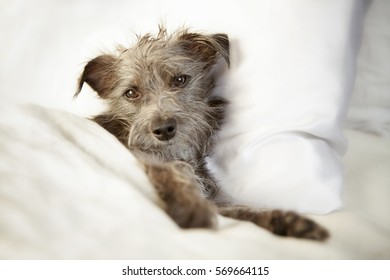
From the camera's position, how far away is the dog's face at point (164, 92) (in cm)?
109

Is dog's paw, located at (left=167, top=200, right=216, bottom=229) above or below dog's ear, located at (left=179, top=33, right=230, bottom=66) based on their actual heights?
below

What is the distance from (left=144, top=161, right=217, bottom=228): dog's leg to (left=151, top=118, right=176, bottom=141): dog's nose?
0.07 m

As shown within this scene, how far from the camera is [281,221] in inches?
38.0

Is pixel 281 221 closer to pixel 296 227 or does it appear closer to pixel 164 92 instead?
pixel 296 227

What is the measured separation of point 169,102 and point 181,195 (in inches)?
9.8

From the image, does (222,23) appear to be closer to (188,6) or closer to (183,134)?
(188,6)

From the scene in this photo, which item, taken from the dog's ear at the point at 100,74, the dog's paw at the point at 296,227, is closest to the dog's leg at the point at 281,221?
the dog's paw at the point at 296,227

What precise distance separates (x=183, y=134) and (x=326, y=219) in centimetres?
38

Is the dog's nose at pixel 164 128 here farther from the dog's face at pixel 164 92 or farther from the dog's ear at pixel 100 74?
the dog's ear at pixel 100 74

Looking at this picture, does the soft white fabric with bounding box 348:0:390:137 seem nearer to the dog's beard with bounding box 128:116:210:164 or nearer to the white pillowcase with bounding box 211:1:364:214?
the white pillowcase with bounding box 211:1:364:214

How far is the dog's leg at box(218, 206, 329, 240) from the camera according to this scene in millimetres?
925

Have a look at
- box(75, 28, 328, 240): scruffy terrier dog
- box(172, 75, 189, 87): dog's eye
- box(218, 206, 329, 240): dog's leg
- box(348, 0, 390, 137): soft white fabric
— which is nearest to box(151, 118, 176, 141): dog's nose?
box(75, 28, 328, 240): scruffy terrier dog

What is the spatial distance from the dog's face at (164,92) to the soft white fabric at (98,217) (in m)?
0.10
